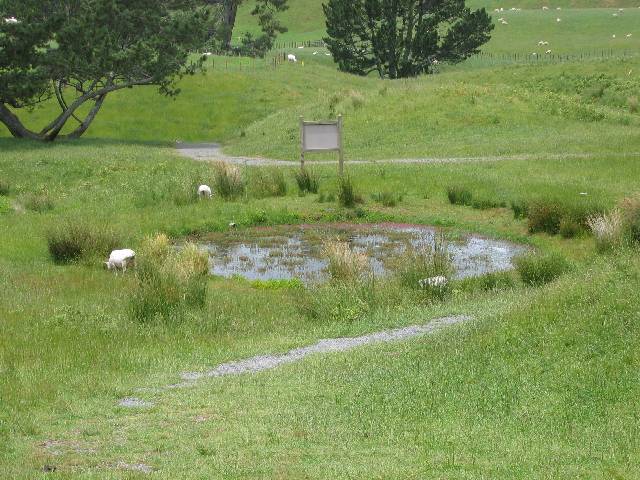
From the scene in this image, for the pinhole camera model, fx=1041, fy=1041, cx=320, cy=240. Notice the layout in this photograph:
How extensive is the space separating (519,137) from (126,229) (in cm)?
2207

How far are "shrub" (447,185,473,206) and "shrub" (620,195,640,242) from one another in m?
6.77

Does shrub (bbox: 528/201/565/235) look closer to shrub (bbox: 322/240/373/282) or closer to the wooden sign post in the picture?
shrub (bbox: 322/240/373/282)

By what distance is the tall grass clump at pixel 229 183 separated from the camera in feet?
93.9

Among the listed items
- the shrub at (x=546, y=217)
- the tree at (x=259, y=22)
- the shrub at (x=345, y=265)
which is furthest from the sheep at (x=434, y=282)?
the tree at (x=259, y=22)

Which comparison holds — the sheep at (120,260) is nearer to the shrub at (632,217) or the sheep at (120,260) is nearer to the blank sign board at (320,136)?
the shrub at (632,217)

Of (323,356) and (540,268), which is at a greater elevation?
(323,356)

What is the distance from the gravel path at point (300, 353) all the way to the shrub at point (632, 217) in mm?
6901

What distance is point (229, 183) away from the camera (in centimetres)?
2866

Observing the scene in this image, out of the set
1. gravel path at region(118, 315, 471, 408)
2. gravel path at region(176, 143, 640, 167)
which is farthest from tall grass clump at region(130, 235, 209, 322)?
gravel path at region(176, 143, 640, 167)

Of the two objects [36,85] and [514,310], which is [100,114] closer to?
[36,85]

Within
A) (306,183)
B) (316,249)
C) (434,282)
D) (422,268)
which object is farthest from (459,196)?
(434,282)

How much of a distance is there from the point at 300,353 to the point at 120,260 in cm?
743

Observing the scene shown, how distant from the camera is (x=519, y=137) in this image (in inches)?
1631

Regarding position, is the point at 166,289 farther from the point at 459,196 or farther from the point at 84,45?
the point at 84,45
